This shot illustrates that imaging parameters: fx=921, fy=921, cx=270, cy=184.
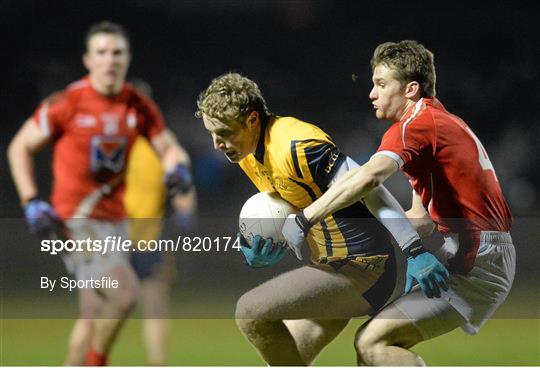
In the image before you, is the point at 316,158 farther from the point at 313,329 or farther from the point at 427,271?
the point at 313,329

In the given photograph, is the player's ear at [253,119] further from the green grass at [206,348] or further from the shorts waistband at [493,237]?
the green grass at [206,348]

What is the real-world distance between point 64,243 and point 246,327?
171 cm

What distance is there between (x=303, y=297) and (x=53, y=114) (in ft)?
7.38

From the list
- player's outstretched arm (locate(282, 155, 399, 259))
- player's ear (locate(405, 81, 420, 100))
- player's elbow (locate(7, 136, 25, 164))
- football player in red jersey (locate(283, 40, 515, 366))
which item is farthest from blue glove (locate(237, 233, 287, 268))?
player's elbow (locate(7, 136, 25, 164))

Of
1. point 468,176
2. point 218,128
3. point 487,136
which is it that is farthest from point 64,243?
point 487,136

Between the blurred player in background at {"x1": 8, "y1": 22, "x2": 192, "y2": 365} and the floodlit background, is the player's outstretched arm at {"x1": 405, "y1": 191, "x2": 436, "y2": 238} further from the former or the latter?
the blurred player in background at {"x1": 8, "y1": 22, "x2": 192, "y2": 365}

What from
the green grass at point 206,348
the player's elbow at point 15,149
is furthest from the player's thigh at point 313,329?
the player's elbow at point 15,149

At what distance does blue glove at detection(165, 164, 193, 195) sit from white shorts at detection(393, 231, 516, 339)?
1994 mm

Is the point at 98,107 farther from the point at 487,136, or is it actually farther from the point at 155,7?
the point at 487,136

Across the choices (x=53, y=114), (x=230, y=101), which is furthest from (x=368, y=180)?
(x=53, y=114)

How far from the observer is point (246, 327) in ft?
12.5

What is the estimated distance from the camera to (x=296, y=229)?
148 inches

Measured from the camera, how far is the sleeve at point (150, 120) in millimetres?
5414

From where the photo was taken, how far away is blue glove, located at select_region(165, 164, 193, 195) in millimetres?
5457
